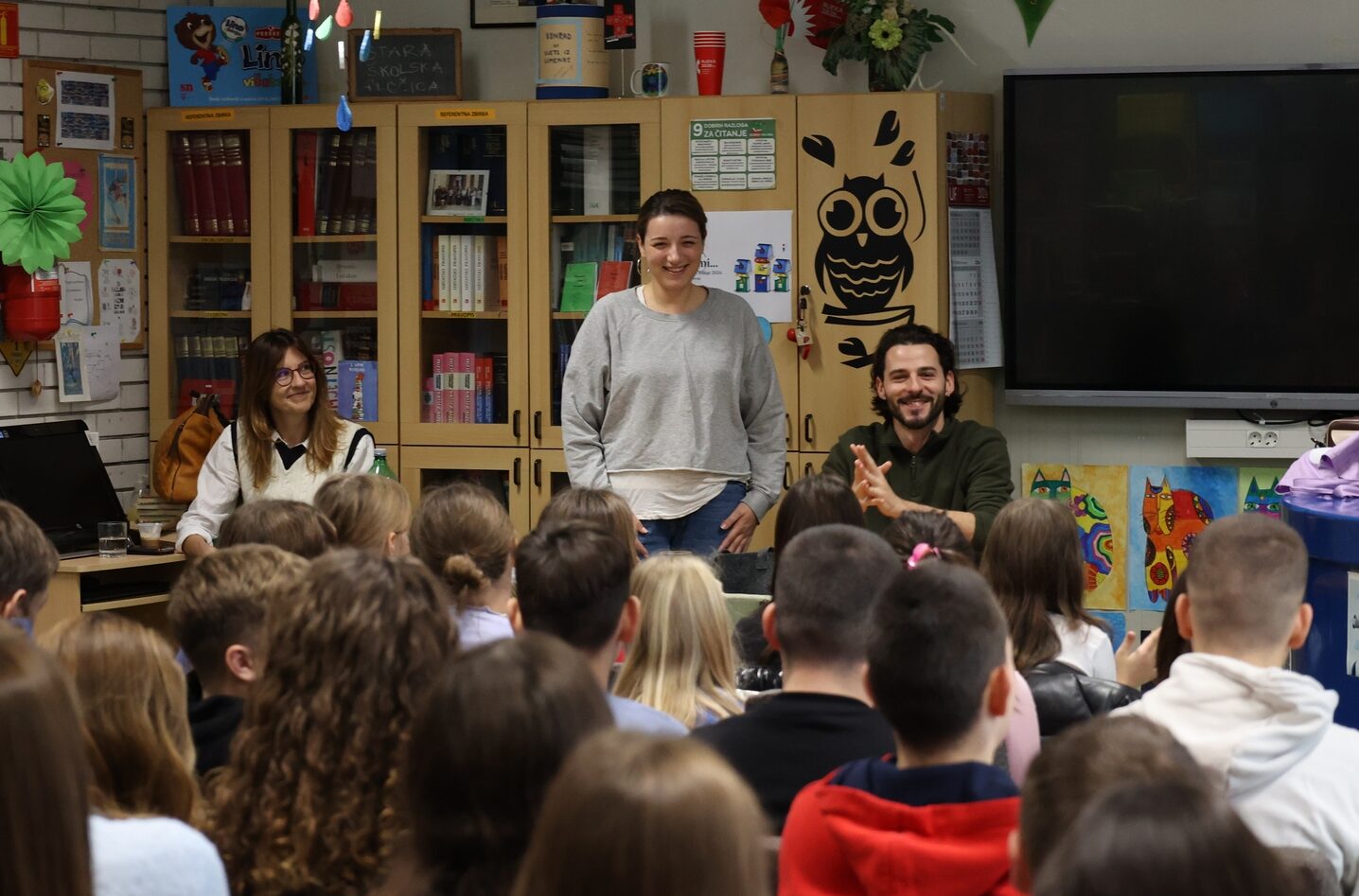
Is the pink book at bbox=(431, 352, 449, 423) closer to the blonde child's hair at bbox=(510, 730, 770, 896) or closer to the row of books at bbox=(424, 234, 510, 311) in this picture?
the row of books at bbox=(424, 234, 510, 311)

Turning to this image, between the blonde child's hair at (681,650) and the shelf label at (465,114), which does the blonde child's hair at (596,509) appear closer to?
the blonde child's hair at (681,650)

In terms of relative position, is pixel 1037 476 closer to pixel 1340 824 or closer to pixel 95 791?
pixel 1340 824

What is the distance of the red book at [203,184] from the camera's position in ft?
18.0

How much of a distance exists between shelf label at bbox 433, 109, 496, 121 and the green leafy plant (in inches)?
43.2

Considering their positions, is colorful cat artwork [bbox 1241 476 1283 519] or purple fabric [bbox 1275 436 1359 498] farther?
colorful cat artwork [bbox 1241 476 1283 519]

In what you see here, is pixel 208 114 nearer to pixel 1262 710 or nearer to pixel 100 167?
pixel 100 167

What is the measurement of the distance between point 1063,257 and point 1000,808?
3.61 meters

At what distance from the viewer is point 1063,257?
16.3ft

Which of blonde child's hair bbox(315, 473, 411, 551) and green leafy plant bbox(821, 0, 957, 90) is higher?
green leafy plant bbox(821, 0, 957, 90)

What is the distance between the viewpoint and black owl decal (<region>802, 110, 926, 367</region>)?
489cm

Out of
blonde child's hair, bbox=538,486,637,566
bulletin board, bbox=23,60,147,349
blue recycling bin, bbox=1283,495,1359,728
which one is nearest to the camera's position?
blonde child's hair, bbox=538,486,637,566

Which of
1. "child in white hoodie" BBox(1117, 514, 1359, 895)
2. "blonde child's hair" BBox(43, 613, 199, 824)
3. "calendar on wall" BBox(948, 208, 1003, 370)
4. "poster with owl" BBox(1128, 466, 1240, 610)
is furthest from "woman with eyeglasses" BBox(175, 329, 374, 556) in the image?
"child in white hoodie" BBox(1117, 514, 1359, 895)

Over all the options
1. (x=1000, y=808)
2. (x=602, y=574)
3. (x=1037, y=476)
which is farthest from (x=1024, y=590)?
(x=1037, y=476)

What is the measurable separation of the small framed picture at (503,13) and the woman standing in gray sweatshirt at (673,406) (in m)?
1.52
